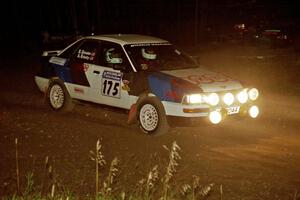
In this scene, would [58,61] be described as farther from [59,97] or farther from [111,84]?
[111,84]

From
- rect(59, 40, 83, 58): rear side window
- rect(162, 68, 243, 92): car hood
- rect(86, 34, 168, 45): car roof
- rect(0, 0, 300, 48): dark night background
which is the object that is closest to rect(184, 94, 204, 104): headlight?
rect(162, 68, 243, 92): car hood

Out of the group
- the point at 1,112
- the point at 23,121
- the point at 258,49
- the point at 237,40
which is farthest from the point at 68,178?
the point at 237,40

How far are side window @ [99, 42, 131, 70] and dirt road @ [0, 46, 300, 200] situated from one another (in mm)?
1133

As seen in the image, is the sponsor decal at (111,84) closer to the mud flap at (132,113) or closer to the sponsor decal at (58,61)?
the mud flap at (132,113)

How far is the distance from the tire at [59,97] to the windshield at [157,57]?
179 centimetres

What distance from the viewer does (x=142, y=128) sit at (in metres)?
9.55

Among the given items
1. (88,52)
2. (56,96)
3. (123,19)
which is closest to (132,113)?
(88,52)

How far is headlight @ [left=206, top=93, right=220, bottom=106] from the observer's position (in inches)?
354

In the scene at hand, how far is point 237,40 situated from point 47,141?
93.3 feet

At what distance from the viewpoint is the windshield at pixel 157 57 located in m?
9.84

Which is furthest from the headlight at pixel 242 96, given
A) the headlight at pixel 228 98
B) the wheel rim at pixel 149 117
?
the wheel rim at pixel 149 117

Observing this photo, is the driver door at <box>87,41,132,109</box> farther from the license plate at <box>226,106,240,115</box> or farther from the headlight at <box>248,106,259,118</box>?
the headlight at <box>248,106,259,118</box>

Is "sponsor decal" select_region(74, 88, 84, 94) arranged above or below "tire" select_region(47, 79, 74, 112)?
above

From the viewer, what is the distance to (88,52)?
413 inches
